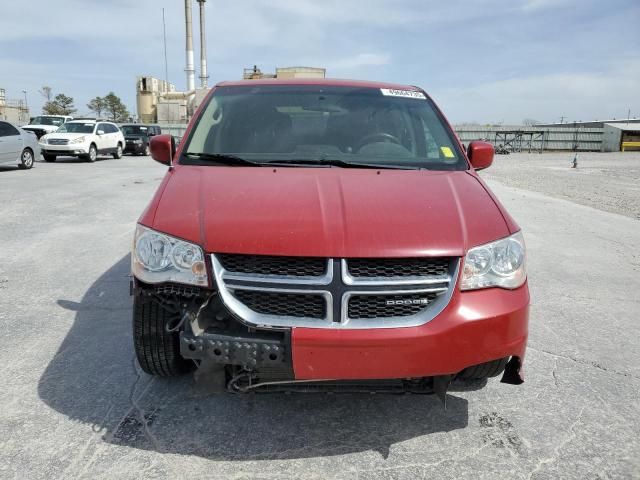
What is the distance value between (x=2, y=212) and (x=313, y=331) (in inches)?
322

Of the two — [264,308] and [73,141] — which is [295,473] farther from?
[73,141]

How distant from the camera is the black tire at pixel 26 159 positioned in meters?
16.1

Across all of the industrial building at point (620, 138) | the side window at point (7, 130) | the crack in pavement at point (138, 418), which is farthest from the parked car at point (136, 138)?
the industrial building at point (620, 138)

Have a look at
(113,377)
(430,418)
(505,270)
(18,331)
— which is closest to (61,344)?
(18,331)

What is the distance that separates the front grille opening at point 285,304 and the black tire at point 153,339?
0.59 meters

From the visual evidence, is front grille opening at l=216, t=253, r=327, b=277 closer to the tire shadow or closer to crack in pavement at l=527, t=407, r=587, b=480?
the tire shadow

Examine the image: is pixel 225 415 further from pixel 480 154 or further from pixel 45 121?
pixel 45 121

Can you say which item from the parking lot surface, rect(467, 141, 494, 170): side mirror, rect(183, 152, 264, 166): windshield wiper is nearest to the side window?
the parking lot surface

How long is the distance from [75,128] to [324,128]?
20684mm

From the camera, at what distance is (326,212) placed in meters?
2.32

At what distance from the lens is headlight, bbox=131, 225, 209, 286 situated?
2193 mm

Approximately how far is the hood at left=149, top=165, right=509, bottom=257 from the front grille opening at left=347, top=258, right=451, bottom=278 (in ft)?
0.14

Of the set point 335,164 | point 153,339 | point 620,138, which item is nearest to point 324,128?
point 335,164

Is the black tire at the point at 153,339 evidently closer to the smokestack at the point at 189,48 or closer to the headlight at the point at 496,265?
the headlight at the point at 496,265
